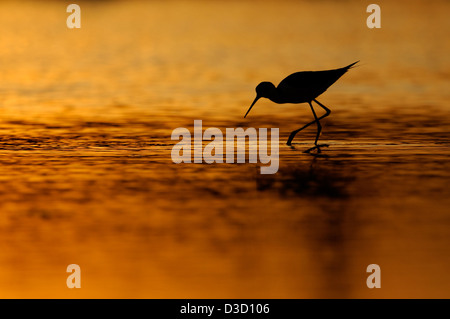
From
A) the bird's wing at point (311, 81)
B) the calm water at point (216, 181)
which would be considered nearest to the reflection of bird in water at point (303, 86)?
the bird's wing at point (311, 81)

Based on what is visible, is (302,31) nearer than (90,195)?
No

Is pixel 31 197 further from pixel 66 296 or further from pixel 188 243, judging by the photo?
pixel 66 296

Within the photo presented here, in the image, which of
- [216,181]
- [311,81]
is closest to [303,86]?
[311,81]

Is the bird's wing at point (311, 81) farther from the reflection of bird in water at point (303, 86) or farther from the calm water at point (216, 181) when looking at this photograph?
the calm water at point (216, 181)

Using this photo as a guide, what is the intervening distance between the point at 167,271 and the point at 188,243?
76 centimetres

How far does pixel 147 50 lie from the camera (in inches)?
1000

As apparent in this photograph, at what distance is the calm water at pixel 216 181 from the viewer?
23.5ft

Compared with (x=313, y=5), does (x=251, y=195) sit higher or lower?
lower

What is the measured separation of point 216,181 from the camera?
34.6ft

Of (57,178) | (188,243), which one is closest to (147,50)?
(57,178)

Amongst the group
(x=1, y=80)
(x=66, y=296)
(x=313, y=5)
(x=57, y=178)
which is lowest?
(x=66, y=296)

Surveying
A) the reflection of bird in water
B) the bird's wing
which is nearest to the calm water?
the reflection of bird in water

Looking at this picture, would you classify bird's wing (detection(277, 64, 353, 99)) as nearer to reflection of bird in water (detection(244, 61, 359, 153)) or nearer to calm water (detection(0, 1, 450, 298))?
reflection of bird in water (detection(244, 61, 359, 153))

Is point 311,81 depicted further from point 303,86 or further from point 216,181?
point 216,181
